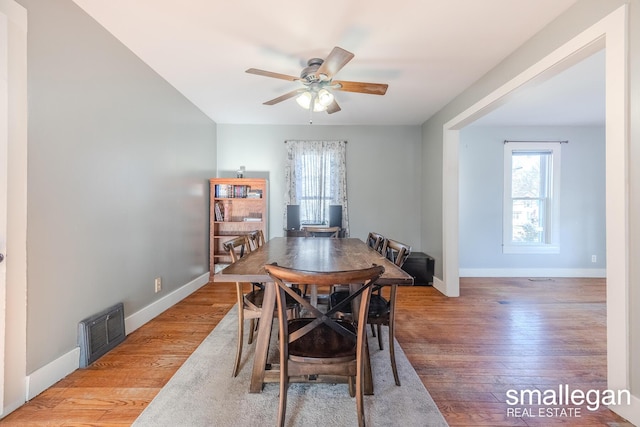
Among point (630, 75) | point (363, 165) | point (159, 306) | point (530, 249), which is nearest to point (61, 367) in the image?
point (159, 306)

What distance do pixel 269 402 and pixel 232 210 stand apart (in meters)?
3.28

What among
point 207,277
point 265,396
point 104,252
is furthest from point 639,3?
point 207,277

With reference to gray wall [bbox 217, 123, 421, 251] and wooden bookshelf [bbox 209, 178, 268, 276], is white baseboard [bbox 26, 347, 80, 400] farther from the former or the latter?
gray wall [bbox 217, 123, 421, 251]

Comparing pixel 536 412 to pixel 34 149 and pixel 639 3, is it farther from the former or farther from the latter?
pixel 34 149

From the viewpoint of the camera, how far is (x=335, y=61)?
195 cm

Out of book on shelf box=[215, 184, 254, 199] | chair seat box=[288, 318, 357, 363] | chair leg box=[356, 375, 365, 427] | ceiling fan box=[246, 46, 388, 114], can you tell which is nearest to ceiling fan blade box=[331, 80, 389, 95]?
ceiling fan box=[246, 46, 388, 114]

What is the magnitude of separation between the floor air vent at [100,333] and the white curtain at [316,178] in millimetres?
2672

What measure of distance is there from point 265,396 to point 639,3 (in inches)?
114

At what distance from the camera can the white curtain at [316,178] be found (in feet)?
14.9

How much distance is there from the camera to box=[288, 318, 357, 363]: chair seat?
4.29 ft

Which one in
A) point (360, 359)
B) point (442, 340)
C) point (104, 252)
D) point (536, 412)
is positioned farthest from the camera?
point (442, 340)

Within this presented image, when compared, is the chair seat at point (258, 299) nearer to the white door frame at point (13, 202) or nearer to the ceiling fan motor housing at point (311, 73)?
the white door frame at point (13, 202)

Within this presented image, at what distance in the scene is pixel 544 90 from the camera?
10.2 feet

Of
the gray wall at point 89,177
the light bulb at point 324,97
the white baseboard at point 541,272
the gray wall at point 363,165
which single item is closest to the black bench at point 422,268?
the gray wall at point 363,165
